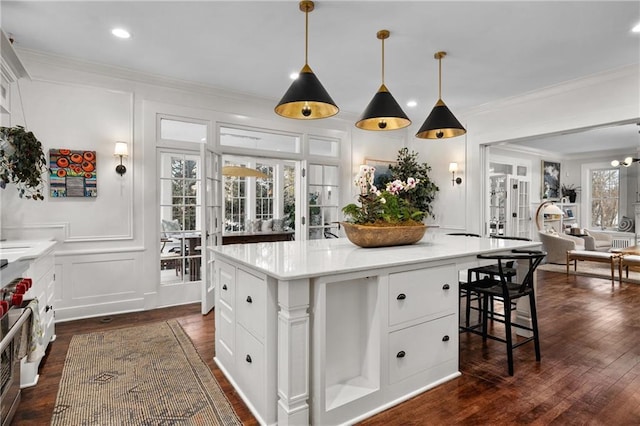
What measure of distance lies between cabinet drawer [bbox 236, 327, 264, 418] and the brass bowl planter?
1.03 meters

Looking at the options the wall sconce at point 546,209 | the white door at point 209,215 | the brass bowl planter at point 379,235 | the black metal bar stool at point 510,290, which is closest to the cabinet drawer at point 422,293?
the black metal bar stool at point 510,290

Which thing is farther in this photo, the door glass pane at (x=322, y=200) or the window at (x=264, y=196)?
the window at (x=264, y=196)

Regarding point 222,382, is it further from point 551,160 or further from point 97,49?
point 551,160

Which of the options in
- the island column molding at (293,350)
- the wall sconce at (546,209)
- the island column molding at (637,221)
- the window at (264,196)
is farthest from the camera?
the island column molding at (637,221)

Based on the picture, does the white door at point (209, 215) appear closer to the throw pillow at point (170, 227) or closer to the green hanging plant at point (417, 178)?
the throw pillow at point (170, 227)

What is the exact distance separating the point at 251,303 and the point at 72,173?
2802 millimetres

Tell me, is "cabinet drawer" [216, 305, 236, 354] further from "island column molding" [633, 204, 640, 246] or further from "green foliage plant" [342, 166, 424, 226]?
"island column molding" [633, 204, 640, 246]

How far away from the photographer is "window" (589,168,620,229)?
9203 millimetres

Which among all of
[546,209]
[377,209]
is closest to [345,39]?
[377,209]

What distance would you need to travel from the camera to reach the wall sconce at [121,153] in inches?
147

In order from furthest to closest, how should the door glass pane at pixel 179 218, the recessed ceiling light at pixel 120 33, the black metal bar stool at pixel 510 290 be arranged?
the door glass pane at pixel 179 218 < the recessed ceiling light at pixel 120 33 < the black metal bar stool at pixel 510 290

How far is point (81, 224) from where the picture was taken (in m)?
3.68

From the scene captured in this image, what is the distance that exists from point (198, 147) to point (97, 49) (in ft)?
4.43

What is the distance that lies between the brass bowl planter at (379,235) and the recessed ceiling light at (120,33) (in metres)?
2.46
